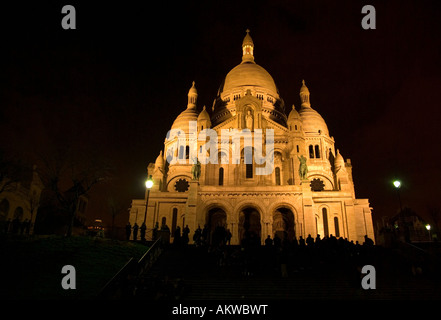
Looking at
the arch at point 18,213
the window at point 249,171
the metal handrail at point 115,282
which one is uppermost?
the window at point 249,171

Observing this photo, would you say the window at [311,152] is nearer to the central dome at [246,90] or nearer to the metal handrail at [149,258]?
the central dome at [246,90]

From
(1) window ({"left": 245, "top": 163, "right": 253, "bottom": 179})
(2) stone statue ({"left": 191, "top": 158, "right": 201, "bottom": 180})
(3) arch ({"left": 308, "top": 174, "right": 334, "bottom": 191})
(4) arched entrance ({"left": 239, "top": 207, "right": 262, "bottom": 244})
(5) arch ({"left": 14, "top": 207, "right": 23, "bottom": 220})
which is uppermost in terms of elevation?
(3) arch ({"left": 308, "top": 174, "right": 334, "bottom": 191})

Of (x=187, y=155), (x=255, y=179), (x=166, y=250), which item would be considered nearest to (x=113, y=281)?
(x=166, y=250)

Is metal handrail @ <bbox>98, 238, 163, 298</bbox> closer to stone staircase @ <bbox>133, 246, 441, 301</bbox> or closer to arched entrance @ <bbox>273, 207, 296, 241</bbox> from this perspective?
stone staircase @ <bbox>133, 246, 441, 301</bbox>

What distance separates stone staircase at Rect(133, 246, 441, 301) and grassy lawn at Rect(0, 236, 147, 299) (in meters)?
2.47

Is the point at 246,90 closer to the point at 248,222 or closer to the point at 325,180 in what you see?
the point at 325,180

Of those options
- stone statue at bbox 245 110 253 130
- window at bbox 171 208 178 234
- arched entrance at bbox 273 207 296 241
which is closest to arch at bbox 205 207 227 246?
arched entrance at bbox 273 207 296 241

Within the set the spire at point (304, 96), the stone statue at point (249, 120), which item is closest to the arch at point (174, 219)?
the stone statue at point (249, 120)

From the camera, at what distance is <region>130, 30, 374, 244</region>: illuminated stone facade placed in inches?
1362

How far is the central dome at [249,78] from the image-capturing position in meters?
59.0

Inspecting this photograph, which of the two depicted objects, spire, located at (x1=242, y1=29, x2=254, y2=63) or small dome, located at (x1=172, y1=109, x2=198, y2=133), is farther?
spire, located at (x1=242, y1=29, x2=254, y2=63)

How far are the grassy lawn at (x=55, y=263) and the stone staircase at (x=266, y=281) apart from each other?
2470 millimetres

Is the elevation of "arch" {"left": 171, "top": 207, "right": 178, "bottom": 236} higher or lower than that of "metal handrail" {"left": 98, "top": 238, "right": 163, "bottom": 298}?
higher
